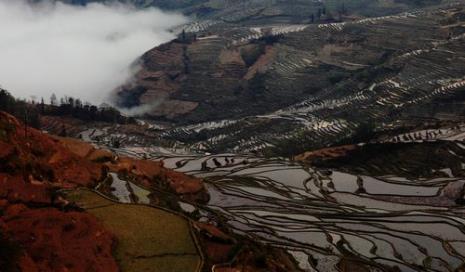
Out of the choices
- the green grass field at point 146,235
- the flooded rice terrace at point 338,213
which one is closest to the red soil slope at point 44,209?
the green grass field at point 146,235

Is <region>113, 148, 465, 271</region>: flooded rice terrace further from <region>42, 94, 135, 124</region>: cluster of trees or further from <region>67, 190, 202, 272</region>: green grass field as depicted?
<region>42, 94, 135, 124</region>: cluster of trees

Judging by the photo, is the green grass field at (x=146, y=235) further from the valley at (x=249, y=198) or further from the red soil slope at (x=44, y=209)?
the red soil slope at (x=44, y=209)

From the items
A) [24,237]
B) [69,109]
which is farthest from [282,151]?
[24,237]

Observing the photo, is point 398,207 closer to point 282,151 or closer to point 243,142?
point 282,151

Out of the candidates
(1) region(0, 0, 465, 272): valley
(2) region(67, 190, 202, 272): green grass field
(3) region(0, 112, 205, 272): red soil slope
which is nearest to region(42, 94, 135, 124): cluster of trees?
(1) region(0, 0, 465, 272): valley

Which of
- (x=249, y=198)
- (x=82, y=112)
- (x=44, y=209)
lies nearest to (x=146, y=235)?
(x=44, y=209)
